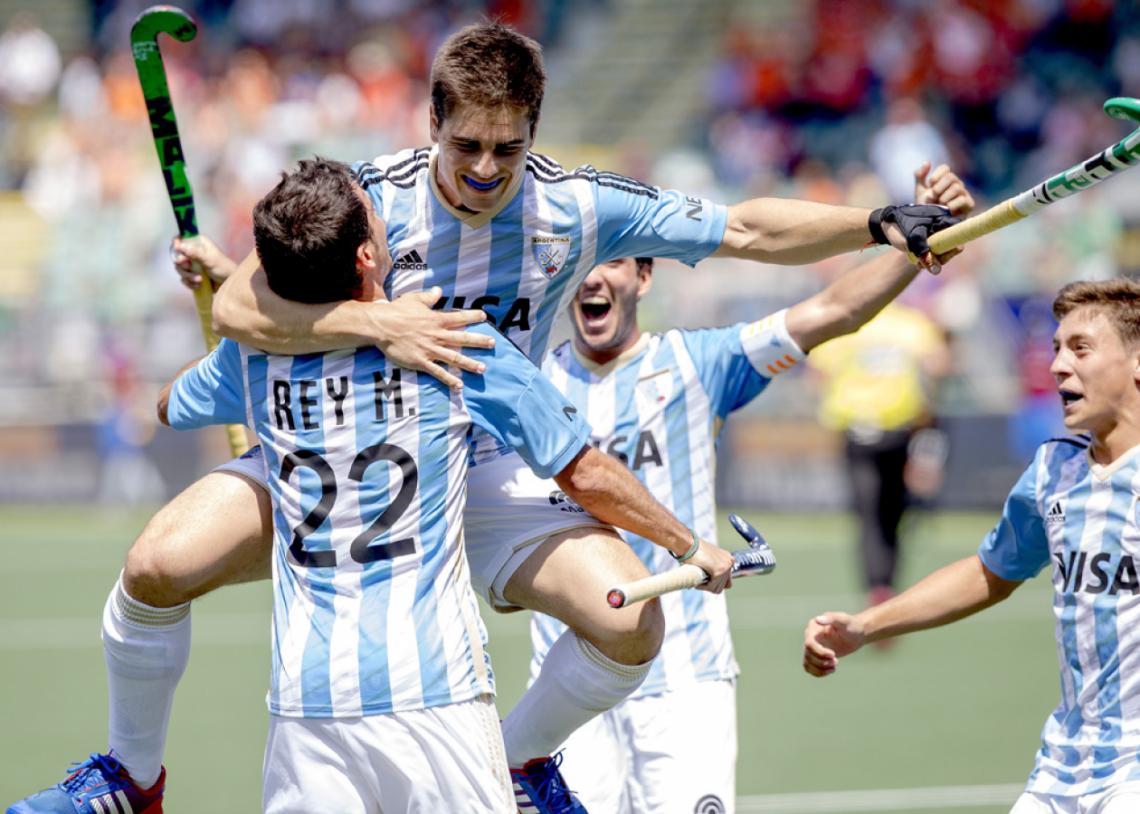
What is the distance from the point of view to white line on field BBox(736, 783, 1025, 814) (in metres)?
6.87

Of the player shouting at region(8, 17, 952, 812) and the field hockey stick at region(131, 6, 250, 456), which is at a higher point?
the field hockey stick at region(131, 6, 250, 456)

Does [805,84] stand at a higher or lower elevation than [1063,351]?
higher

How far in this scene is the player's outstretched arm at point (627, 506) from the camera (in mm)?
4160

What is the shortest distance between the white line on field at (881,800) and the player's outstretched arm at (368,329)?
355cm

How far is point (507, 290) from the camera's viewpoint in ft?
14.8

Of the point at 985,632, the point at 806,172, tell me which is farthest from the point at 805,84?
the point at 985,632

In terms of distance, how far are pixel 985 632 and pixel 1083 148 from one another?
892cm

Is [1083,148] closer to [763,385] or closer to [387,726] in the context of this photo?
[763,385]

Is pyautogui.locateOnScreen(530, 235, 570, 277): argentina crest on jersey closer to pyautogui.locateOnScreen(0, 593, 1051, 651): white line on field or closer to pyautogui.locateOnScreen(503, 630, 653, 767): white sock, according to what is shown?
pyautogui.locateOnScreen(503, 630, 653, 767): white sock

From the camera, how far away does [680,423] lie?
554 cm

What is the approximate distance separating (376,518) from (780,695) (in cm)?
583

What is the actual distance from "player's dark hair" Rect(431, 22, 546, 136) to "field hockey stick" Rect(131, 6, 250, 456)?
1260 mm

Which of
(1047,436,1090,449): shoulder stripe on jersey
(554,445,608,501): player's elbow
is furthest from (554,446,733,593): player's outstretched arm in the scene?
(1047,436,1090,449): shoulder stripe on jersey

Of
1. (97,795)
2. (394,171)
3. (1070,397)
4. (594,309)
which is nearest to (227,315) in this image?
(394,171)
